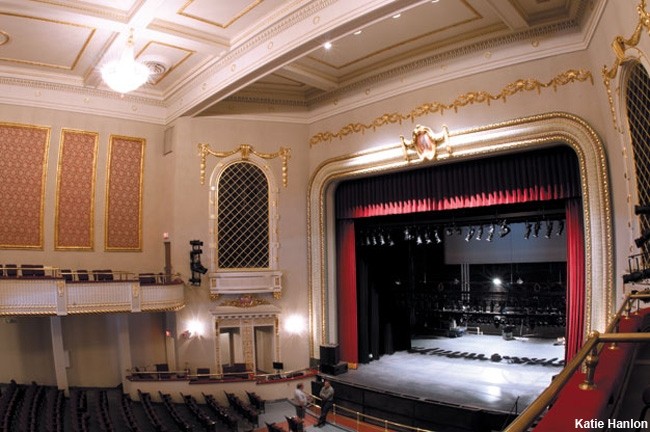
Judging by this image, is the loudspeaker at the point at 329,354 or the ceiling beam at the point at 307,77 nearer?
the ceiling beam at the point at 307,77

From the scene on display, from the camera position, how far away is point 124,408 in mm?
8344

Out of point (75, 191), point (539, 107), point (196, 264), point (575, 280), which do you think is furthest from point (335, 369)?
point (75, 191)

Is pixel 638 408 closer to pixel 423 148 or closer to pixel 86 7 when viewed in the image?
pixel 423 148

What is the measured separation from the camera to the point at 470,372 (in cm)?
1034

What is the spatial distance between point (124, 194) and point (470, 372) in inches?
329

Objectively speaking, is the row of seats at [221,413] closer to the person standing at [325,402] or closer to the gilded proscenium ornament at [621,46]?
the person standing at [325,402]

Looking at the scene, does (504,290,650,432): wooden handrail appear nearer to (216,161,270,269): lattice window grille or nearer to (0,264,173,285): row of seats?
(0,264,173,285): row of seats

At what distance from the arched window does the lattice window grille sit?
7.40 meters

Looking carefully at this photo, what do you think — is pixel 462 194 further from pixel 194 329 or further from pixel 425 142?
pixel 194 329

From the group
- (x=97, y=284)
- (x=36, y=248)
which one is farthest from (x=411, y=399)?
(x=36, y=248)

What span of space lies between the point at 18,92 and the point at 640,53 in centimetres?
1068

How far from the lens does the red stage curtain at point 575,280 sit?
785 cm

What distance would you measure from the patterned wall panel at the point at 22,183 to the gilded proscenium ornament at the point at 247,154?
3.13 m

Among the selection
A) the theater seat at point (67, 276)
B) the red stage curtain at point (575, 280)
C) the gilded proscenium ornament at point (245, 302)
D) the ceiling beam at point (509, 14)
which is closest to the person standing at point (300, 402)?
the gilded proscenium ornament at point (245, 302)
